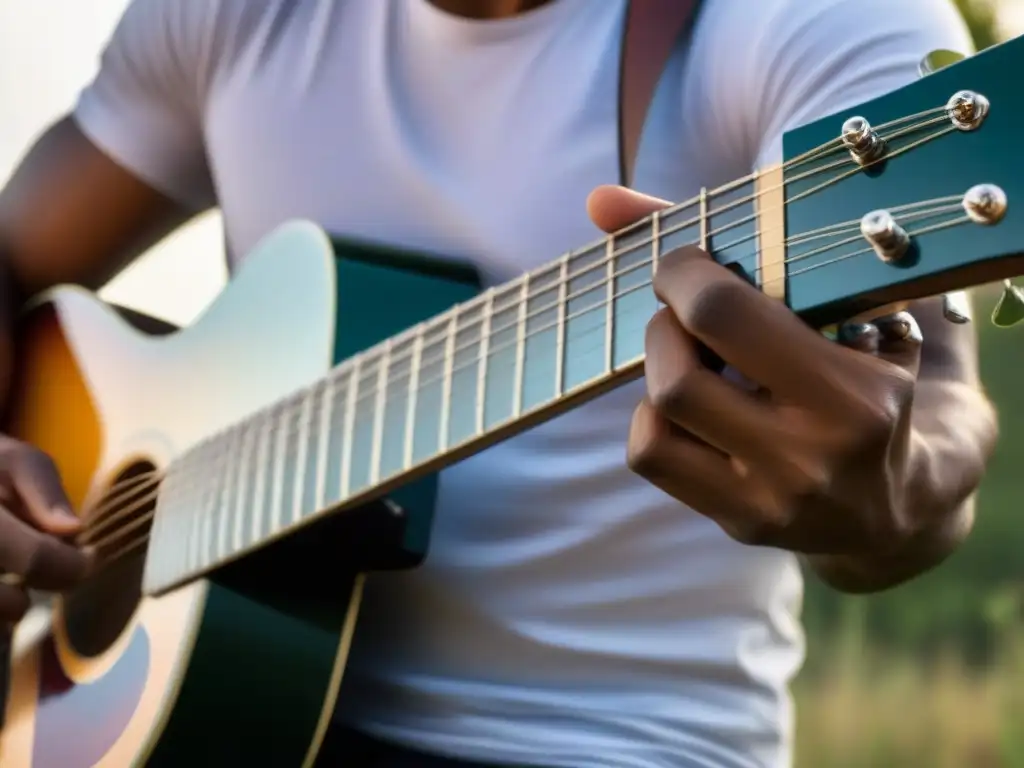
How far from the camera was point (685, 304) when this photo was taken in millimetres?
380

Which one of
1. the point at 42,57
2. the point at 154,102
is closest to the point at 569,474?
the point at 154,102

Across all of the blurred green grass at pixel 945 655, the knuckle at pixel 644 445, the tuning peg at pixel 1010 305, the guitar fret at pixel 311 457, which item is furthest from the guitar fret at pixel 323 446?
the blurred green grass at pixel 945 655

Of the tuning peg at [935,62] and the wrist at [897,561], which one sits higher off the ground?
the tuning peg at [935,62]

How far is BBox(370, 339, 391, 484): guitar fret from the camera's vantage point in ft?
1.87

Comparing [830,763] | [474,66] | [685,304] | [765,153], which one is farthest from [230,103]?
[830,763]

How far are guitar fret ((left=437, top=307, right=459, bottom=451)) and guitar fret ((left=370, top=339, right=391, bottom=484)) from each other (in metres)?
0.05

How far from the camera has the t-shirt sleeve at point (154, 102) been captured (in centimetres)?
85

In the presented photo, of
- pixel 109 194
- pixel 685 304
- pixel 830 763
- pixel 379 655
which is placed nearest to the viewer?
pixel 685 304

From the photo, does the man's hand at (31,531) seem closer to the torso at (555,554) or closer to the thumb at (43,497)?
the thumb at (43,497)

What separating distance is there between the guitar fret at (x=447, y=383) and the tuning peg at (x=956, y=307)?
220mm

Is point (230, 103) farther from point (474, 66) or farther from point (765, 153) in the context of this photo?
point (765, 153)

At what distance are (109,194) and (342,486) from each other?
0.47m

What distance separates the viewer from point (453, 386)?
1.75 feet

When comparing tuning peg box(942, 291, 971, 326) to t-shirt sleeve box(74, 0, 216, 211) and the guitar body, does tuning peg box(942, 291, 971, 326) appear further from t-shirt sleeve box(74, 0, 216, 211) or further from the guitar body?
t-shirt sleeve box(74, 0, 216, 211)
